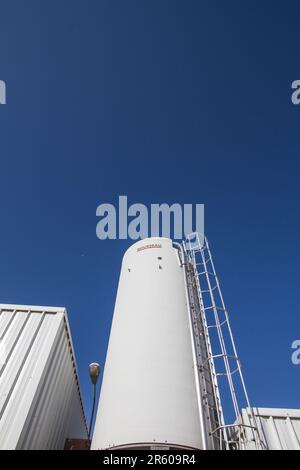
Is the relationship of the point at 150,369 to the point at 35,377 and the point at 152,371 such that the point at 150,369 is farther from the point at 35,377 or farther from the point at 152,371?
the point at 35,377

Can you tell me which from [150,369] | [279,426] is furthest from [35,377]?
[279,426]

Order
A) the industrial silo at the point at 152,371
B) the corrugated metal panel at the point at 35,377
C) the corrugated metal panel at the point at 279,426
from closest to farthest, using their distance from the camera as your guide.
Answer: the industrial silo at the point at 152,371, the corrugated metal panel at the point at 35,377, the corrugated metal panel at the point at 279,426

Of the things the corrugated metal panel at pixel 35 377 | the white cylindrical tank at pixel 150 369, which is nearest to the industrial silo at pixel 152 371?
the white cylindrical tank at pixel 150 369

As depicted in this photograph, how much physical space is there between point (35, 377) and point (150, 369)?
85.8 inches

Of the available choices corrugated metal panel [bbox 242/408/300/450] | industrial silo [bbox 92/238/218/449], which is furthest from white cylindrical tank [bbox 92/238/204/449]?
corrugated metal panel [bbox 242/408/300/450]

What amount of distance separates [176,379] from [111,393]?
1258 millimetres

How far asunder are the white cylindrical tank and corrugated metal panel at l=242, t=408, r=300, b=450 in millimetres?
1341

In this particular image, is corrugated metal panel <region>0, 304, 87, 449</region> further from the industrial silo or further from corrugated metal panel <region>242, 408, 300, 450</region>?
corrugated metal panel <region>242, 408, 300, 450</region>

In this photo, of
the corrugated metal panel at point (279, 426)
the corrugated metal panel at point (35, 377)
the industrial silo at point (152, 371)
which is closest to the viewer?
the industrial silo at point (152, 371)

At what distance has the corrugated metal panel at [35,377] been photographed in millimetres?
4992

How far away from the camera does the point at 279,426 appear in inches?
233

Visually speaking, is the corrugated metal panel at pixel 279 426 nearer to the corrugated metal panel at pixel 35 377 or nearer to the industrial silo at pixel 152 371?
the industrial silo at pixel 152 371

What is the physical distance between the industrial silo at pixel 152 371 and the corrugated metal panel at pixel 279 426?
4.16ft
